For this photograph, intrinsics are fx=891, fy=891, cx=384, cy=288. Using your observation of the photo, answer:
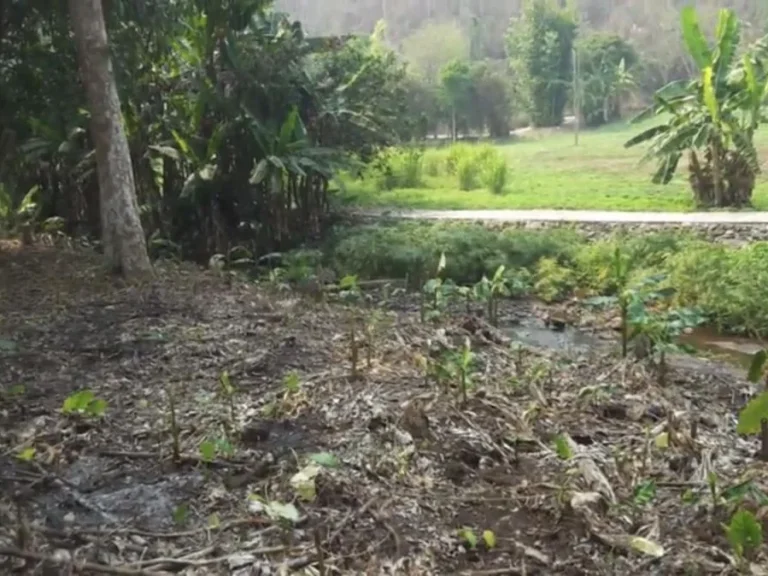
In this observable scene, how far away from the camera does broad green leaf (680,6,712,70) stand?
13.3 meters

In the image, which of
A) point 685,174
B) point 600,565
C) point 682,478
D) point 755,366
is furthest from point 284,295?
point 685,174

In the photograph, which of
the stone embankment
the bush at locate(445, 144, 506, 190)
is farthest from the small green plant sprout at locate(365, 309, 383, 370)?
the bush at locate(445, 144, 506, 190)

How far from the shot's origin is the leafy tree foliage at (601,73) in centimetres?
3030

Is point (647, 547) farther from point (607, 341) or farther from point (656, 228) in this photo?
point (656, 228)

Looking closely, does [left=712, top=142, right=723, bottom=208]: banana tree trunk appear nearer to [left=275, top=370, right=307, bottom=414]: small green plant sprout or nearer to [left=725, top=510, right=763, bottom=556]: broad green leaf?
[left=275, top=370, right=307, bottom=414]: small green plant sprout

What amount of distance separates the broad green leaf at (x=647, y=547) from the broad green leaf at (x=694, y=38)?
11568 mm

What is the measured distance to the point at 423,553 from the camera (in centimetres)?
324

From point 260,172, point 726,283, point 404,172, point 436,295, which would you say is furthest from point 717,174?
point 436,295

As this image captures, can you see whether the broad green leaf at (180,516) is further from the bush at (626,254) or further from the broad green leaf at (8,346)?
the bush at (626,254)

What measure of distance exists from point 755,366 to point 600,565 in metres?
1.21

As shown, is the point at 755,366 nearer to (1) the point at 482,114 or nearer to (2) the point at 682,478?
(2) the point at 682,478

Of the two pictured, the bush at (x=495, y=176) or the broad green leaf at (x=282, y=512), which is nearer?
the broad green leaf at (x=282, y=512)

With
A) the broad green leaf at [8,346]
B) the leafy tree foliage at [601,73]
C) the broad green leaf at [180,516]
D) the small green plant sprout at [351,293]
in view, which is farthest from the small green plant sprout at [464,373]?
the leafy tree foliage at [601,73]

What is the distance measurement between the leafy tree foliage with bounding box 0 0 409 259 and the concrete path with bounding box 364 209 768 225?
1.74 meters
